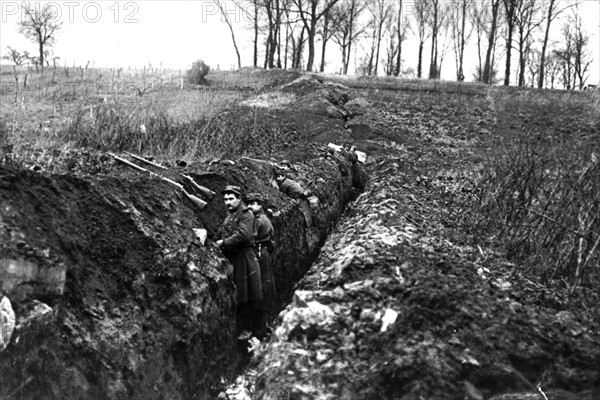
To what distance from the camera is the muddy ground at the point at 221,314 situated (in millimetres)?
3826

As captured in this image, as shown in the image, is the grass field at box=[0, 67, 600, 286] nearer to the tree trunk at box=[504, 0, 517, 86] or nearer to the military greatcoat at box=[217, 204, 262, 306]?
the military greatcoat at box=[217, 204, 262, 306]

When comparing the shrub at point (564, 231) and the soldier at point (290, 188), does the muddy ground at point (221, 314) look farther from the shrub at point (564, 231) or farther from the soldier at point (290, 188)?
the soldier at point (290, 188)

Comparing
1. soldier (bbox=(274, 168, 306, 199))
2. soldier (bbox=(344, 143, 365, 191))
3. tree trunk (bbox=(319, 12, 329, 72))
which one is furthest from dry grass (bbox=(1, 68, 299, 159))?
tree trunk (bbox=(319, 12, 329, 72))

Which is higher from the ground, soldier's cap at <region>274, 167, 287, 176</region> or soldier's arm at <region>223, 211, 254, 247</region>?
soldier's cap at <region>274, 167, 287, 176</region>

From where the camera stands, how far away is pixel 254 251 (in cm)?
601

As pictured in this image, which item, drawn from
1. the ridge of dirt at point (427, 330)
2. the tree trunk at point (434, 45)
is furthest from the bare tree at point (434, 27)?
the ridge of dirt at point (427, 330)

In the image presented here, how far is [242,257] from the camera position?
19.3 feet

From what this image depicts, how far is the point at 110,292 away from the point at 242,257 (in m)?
1.83

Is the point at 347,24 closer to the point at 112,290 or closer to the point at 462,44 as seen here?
the point at 462,44

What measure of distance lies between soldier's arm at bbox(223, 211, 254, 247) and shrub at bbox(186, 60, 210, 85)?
2460 cm

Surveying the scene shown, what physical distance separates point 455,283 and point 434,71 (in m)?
36.3

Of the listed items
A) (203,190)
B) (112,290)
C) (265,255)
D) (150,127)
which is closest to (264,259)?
(265,255)

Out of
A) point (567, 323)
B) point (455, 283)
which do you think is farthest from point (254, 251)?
point (567, 323)

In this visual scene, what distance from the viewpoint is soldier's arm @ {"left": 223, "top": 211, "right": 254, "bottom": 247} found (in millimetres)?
5744
